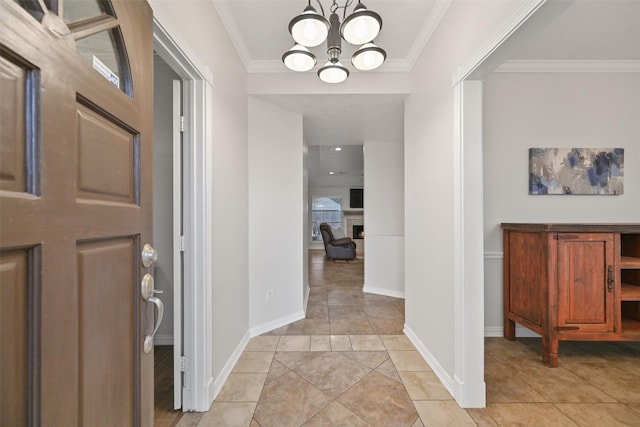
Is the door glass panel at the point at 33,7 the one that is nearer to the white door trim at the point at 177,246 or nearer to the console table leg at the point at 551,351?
the white door trim at the point at 177,246

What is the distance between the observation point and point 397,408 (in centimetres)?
173

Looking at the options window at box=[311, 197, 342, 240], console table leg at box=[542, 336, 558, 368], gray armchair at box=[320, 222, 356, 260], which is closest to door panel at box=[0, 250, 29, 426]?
console table leg at box=[542, 336, 558, 368]

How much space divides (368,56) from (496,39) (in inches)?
31.2

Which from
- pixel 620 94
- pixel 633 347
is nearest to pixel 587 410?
pixel 633 347

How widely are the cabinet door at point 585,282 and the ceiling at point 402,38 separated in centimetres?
159

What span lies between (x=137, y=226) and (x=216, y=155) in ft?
3.76

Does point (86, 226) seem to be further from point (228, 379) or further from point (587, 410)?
point (587, 410)

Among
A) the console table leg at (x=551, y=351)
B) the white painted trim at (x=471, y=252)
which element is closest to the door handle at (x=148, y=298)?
the white painted trim at (x=471, y=252)

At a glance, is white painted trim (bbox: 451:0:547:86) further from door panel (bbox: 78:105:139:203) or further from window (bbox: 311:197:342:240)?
window (bbox: 311:197:342:240)

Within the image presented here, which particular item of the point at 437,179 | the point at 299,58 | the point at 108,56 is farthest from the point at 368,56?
the point at 108,56

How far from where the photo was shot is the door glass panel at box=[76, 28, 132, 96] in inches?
28.9

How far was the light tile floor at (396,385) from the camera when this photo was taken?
1644 mm

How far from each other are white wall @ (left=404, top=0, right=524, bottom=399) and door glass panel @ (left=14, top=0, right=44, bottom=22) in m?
1.77

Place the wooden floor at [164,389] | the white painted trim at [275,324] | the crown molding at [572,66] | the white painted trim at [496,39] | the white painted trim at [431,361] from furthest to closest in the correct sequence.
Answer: the white painted trim at [275,324]
the crown molding at [572,66]
the white painted trim at [431,361]
the wooden floor at [164,389]
the white painted trim at [496,39]
